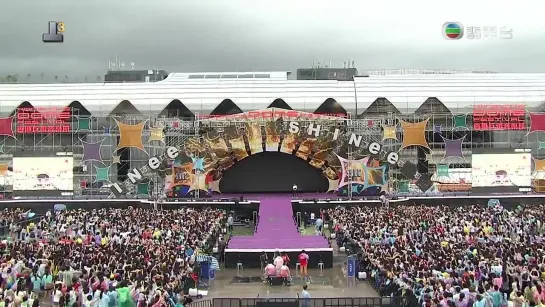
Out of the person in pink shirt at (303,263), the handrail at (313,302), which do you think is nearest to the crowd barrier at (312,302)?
the handrail at (313,302)

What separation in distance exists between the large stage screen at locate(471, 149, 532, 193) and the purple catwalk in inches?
512

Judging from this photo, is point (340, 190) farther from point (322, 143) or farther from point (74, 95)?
point (74, 95)

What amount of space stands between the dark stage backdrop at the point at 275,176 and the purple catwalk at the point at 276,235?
845 cm

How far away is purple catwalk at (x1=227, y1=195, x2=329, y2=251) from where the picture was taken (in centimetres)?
2267

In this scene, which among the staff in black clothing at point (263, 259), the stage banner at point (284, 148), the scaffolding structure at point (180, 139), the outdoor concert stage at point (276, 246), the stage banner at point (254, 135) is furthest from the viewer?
the scaffolding structure at point (180, 139)

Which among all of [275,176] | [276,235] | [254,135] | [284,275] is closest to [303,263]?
[284,275]

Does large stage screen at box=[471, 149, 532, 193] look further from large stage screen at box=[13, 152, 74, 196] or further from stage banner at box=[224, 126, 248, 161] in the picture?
large stage screen at box=[13, 152, 74, 196]

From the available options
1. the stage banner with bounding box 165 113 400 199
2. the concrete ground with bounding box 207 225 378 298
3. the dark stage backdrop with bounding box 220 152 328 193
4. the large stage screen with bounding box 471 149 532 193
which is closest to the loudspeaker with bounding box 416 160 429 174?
the large stage screen with bounding box 471 149 532 193

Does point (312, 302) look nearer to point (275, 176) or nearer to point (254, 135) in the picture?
point (254, 135)

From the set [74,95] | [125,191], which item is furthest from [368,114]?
[74,95]

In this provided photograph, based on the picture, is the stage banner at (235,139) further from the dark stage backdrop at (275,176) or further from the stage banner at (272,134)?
the dark stage backdrop at (275,176)

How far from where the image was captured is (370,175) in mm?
37812

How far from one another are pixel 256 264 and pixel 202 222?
5296 millimetres

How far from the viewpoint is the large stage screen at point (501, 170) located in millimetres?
38938
